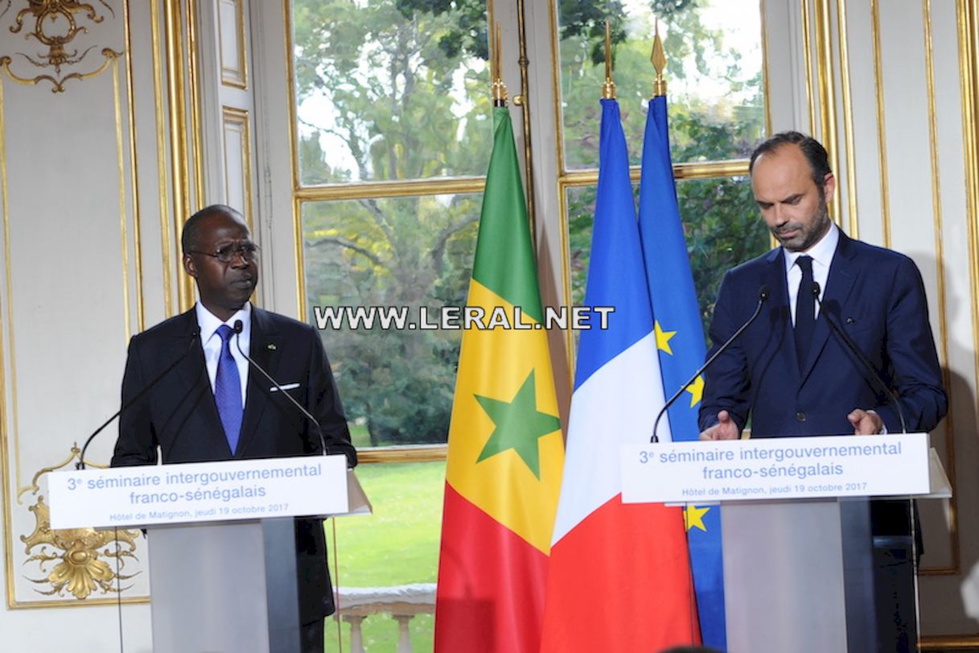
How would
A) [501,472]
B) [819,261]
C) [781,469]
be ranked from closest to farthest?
[781,469] < [819,261] < [501,472]

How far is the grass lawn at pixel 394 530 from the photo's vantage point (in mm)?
4500

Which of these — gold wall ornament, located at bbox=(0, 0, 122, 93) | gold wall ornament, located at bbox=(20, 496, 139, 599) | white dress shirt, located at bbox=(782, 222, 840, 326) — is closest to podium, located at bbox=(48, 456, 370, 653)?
white dress shirt, located at bbox=(782, 222, 840, 326)

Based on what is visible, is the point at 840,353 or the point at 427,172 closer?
the point at 840,353

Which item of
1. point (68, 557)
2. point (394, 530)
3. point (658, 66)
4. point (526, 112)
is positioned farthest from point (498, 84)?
point (68, 557)

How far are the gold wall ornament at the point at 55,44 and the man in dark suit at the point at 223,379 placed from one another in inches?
50.9

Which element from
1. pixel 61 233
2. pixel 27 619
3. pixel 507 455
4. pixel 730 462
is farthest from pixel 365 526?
pixel 730 462

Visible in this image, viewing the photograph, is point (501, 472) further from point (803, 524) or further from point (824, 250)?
point (803, 524)

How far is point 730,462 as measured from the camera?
94.2 inches

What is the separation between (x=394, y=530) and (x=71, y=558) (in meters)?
1.07

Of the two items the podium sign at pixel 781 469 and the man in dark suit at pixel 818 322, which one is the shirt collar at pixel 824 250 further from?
the podium sign at pixel 781 469

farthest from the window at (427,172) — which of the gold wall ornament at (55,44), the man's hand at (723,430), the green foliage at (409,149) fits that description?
the man's hand at (723,430)

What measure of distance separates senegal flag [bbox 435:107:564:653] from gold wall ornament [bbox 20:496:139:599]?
44.1 inches

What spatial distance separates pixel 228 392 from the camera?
3.21m

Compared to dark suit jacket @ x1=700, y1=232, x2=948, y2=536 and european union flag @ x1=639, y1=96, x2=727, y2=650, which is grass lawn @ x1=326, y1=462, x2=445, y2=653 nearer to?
european union flag @ x1=639, y1=96, x2=727, y2=650
